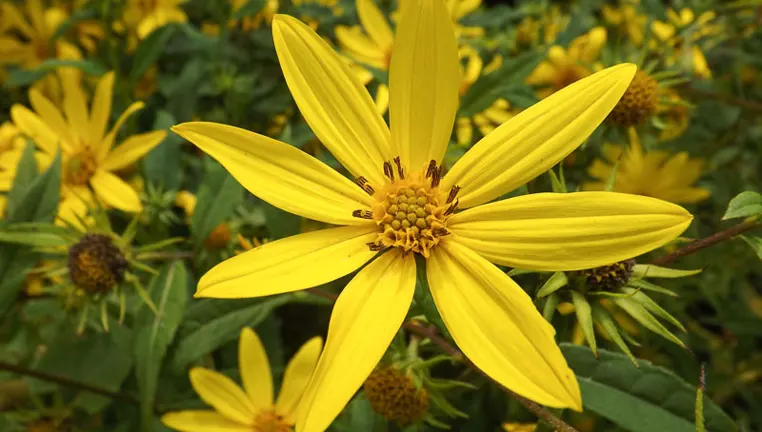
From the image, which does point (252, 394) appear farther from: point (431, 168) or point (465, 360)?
point (431, 168)

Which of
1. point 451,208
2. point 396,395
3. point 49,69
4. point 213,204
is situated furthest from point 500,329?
point 49,69

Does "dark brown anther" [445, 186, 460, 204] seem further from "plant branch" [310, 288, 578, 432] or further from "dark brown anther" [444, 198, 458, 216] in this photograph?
"plant branch" [310, 288, 578, 432]

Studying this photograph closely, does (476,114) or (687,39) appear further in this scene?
(687,39)

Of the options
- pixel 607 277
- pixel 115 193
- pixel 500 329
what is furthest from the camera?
pixel 115 193

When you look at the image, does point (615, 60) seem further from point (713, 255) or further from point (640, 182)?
point (713, 255)

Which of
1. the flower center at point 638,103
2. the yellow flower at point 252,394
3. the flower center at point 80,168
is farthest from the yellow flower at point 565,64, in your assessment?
the flower center at point 80,168

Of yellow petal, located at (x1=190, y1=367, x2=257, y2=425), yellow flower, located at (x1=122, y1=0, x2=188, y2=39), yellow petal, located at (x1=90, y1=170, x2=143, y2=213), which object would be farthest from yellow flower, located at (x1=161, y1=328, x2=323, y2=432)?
yellow flower, located at (x1=122, y1=0, x2=188, y2=39)

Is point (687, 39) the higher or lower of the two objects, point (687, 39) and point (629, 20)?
the lower
